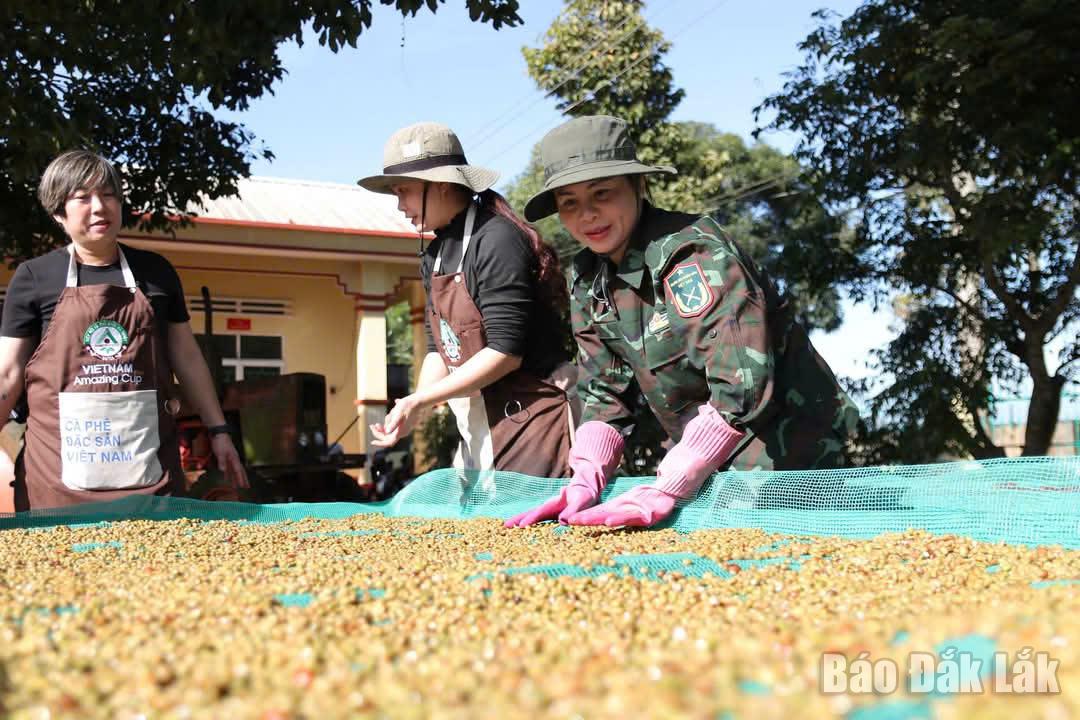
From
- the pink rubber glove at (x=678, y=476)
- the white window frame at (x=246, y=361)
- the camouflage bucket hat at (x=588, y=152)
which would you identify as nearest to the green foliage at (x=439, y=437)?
the white window frame at (x=246, y=361)

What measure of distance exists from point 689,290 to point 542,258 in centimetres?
69

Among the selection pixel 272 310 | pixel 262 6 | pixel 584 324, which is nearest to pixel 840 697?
pixel 584 324

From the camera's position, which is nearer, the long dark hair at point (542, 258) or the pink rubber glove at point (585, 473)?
the pink rubber glove at point (585, 473)

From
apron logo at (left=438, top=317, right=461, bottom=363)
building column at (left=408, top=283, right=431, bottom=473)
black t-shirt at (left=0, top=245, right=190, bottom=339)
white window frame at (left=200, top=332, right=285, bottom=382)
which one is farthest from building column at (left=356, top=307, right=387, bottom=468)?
apron logo at (left=438, top=317, right=461, bottom=363)

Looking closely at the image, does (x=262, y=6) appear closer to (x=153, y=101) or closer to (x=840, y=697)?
(x=153, y=101)

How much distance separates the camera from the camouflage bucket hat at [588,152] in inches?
90.1

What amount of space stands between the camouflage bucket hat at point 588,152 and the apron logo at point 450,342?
634 millimetres

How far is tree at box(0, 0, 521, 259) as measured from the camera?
4461mm

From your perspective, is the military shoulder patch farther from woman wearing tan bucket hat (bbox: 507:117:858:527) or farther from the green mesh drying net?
the green mesh drying net

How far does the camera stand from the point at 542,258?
281 cm

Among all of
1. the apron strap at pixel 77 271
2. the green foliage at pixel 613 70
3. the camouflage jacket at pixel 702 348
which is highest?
the green foliage at pixel 613 70

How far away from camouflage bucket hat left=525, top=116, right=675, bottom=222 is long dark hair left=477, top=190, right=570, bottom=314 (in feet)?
1.33

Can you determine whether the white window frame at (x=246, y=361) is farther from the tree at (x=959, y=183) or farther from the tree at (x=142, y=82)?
the tree at (x=959, y=183)

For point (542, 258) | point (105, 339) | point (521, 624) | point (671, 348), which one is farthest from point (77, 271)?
point (521, 624)
